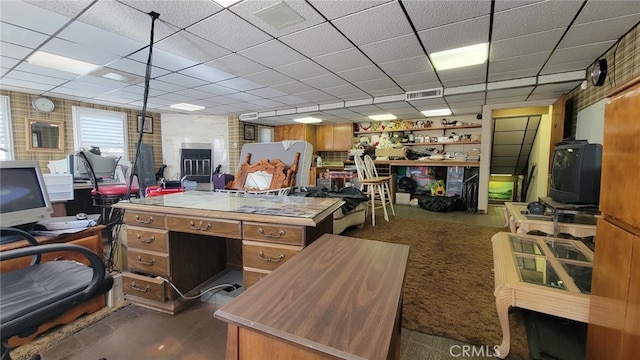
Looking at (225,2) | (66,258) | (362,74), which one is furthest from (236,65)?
(66,258)

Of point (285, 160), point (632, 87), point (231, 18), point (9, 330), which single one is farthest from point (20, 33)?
point (632, 87)

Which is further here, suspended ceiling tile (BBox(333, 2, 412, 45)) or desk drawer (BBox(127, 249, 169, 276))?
suspended ceiling tile (BBox(333, 2, 412, 45))

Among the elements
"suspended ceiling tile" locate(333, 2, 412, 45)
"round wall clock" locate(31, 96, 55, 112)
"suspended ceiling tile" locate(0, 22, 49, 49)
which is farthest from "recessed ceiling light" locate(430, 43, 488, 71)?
"round wall clock" locate(31, 96, 55, 112)

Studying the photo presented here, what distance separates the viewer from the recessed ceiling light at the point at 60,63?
9.74 ft

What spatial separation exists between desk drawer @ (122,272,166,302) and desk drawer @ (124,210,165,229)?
0.38m

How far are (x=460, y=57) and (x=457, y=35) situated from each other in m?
0.66

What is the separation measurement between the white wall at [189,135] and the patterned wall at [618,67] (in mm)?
7011

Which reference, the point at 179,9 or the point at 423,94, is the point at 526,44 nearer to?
the point at 423,94

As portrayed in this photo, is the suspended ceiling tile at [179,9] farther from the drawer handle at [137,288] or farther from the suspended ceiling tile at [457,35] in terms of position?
the drawer handle at [137,288]

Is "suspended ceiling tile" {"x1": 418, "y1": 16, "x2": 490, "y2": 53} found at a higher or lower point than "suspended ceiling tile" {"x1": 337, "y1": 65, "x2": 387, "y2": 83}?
lower

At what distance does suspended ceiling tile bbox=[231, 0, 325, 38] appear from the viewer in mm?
1922

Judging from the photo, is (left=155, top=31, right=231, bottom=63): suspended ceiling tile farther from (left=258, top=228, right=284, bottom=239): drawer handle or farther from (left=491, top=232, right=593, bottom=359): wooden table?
(left=491, top=232, right=593, bottom=359): wooden table

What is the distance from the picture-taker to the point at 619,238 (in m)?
0.90

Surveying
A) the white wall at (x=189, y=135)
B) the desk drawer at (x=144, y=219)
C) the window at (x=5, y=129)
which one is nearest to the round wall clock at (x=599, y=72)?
the desk drawer at (x=144, y=219)
